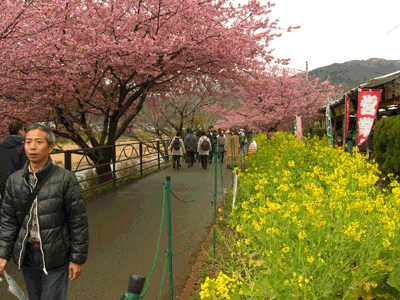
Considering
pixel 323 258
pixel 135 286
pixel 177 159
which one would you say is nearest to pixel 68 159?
pixel 323 258

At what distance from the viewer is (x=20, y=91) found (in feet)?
28.8

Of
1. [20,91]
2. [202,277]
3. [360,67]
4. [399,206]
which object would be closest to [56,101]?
[20,91]

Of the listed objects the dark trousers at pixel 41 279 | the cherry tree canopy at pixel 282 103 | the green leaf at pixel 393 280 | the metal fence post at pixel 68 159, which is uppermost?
the cherry tree canopy at pixel 282 103

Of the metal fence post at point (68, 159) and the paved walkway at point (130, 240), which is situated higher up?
the metal fence post at point (68, 159)

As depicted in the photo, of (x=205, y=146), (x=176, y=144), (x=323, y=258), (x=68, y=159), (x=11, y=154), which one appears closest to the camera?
(x=323, y=258)

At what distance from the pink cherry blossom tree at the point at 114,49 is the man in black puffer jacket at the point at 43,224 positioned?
5.30 m

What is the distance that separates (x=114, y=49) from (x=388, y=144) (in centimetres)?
798

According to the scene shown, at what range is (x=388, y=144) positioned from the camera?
30.3 feet

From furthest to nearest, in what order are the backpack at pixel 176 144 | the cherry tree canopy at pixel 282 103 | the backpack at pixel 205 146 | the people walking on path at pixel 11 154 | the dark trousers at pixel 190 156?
1. the cherry tree canopy at pixel 282 103
2. the dark trousers at pixel 190 156
3. the backpack at pixel 205 146
4. the backpack at pixel 176 144
5. the people walking on path at pixel 11 154

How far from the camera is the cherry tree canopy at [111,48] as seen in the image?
7492 millimetres

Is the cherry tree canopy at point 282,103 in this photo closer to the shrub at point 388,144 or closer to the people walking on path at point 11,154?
the shrub at point 388,144

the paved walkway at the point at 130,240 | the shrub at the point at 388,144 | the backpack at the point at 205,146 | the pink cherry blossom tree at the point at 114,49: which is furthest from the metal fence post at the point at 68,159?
the shrub at the point at 388,144

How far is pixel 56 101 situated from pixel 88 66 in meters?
1.52

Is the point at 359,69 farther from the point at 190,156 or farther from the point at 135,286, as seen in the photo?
the point at 135,286
